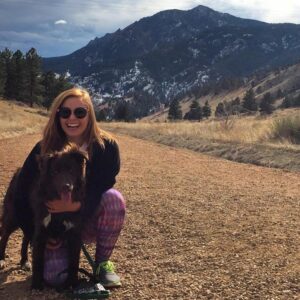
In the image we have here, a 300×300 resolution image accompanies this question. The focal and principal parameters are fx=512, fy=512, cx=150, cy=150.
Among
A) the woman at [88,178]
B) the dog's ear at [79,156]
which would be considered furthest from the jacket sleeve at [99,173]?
the dog's ear at [79,156]

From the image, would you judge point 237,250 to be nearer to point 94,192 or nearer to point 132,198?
point 94,192

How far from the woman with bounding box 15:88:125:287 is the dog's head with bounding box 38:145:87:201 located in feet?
1.25

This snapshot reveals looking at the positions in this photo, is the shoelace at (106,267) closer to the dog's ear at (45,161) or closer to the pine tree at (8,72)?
the dog's ear at (45,161)

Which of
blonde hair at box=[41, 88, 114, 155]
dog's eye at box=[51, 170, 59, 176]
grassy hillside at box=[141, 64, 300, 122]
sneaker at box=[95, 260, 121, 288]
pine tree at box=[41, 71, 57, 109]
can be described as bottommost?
sneaker at box=[95, 260, 121, 288]

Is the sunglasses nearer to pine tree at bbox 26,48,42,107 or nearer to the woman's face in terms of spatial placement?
the woman's face

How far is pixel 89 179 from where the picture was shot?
4.47 m

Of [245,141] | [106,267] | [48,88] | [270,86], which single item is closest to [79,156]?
[106,267]

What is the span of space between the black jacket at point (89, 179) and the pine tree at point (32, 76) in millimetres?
60680

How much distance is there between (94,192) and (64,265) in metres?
0.66

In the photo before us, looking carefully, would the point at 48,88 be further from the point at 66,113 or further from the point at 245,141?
the point at 66,113

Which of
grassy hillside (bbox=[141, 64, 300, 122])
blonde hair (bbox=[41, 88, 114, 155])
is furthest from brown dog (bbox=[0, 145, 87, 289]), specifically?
grassy hillside (bbox=[141, 64, 300, 122])

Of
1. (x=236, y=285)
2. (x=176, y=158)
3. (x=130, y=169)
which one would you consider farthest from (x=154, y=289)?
(x=176, y=158)

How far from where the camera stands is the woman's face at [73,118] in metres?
4.42

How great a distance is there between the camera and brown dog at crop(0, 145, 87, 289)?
384cm
